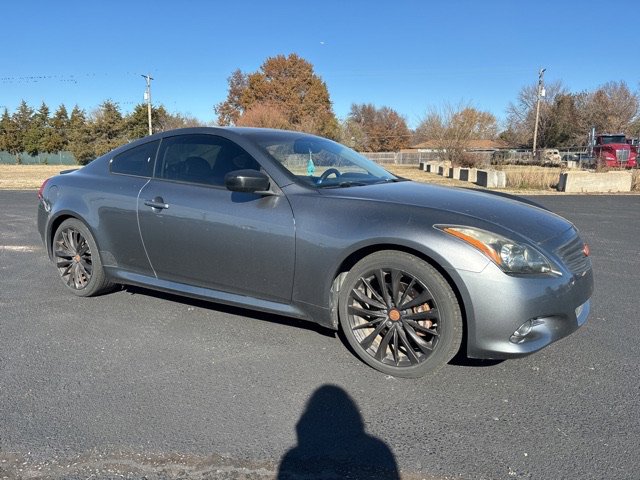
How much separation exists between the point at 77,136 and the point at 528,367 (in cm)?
5760

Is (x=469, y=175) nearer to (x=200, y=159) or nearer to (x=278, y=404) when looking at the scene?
(x=200, y=159)

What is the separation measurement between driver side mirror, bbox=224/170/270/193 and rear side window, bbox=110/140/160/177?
118cm

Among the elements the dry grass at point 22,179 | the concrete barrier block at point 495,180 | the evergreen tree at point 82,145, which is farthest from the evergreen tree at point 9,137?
the concrete barrier block at point 495,180

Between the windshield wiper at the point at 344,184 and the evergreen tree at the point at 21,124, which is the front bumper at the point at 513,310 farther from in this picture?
the evergreen tree at the point at 21,124

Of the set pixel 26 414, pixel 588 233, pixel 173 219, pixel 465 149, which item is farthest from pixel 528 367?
pixel 465 149

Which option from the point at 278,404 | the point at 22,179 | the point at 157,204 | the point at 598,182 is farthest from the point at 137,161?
the point at 22,179

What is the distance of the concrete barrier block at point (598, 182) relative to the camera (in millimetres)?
17109

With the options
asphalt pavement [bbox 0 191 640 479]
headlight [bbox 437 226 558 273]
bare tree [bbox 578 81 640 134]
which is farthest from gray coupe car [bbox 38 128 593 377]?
bare tree [bbox 578 81 640 134]

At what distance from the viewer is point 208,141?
4.08 meters

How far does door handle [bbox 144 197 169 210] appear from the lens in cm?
398

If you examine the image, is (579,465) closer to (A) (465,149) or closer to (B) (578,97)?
(A) (465,149)

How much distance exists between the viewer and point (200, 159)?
4055 millimetres

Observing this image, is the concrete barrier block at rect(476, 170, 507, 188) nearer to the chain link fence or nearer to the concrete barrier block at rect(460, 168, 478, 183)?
→ the concrete barrier block at rect(460, 168, 478, 183)

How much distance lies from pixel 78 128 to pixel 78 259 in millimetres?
57030
